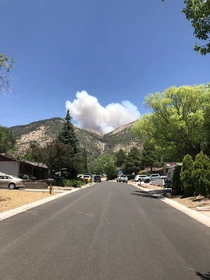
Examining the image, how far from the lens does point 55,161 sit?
42375mm

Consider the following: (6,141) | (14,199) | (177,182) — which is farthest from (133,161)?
(14,199)

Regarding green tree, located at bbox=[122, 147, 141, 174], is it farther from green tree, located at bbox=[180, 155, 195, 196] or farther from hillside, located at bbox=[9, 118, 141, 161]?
green tree, located at bbox=[180, 155, 195, 196]

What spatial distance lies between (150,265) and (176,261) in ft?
2.19

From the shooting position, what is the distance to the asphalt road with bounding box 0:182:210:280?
18.2ft

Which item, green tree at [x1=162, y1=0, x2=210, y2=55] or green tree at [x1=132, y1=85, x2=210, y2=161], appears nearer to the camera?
green tree at [x1=162, y1=0, x2=210, y2=55]

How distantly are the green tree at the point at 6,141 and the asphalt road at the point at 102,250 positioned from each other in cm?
6321

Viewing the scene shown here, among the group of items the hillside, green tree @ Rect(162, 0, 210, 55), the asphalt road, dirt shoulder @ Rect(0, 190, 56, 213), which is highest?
the hillside

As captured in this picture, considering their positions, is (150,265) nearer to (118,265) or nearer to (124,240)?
(118,265)

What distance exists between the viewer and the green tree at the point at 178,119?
2625cm

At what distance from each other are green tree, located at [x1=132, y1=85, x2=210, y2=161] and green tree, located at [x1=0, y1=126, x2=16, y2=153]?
49.2 meters

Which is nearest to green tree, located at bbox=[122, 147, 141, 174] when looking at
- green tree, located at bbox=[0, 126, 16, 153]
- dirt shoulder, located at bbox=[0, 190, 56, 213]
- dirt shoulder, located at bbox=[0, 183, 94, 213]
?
green tree, located at bbox=[0, 126, 16, 153]

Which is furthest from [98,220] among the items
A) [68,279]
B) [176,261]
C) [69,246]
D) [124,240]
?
[68,279]

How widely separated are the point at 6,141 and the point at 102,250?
6993 cm

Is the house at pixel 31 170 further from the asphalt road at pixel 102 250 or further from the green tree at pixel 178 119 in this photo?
the asphalt road at pixel 102 250
